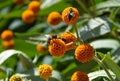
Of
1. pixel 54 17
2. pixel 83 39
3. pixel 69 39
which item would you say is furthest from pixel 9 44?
pixel 69 39

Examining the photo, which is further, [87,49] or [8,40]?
[8,40]

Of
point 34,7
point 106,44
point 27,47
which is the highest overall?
point 34,7

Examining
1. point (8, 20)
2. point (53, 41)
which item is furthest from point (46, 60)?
point (53, 41)

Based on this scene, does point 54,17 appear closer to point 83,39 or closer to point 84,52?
point 83,39

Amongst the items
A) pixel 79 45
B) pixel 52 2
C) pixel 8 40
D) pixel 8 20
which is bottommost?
pixel 8 20

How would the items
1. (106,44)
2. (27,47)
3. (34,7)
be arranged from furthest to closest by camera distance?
(27,47) < (34,7) < (106,44)

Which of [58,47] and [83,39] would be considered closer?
[58,47]

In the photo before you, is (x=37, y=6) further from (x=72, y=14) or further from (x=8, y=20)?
(x=72, y=14)
